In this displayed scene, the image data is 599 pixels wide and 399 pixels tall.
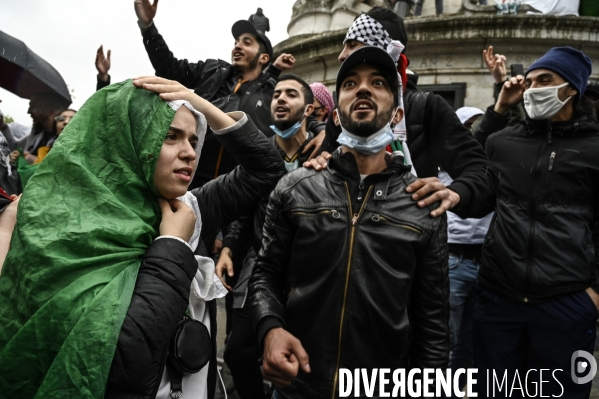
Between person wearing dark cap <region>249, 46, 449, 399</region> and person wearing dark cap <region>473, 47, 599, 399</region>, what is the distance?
106cm

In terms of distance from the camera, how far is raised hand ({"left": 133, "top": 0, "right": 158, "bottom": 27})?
3828 mm

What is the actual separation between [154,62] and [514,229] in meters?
3.27

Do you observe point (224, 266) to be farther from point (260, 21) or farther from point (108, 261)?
point (260, 21)

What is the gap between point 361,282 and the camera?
186 cm

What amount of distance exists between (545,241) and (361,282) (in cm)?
147

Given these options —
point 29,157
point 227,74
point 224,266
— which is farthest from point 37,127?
point 224,266

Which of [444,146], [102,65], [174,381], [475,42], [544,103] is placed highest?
[475,42]

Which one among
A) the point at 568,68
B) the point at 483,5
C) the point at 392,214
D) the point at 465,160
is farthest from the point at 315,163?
the point at 483,5

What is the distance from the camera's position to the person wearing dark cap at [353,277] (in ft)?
6.08

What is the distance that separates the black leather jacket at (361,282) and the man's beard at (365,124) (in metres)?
0.13

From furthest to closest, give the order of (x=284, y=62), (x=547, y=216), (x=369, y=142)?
(x=284, y=62) < (x=547, y=216) < (x=369, y=142)

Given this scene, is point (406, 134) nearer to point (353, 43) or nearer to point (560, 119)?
point (353, 43)

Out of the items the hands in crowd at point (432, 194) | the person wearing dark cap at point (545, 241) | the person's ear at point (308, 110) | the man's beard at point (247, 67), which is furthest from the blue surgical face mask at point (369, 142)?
the man's beard at point (247, 67)

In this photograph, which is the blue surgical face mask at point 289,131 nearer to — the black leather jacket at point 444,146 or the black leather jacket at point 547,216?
the black leather jacket at point 444,146
